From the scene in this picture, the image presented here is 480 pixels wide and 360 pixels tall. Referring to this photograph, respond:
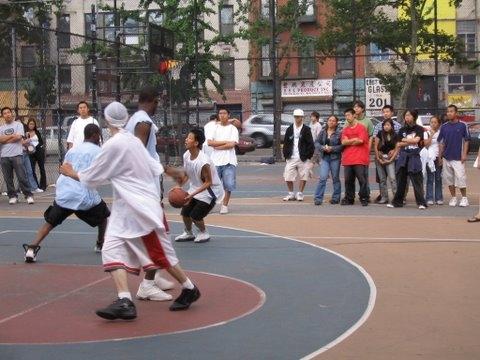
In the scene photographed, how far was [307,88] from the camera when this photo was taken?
48875 mm

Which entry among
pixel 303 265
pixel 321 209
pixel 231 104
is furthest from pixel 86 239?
pixel 231 104

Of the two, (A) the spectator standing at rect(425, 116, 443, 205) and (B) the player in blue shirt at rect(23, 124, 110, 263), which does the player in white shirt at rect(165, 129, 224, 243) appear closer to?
(B) the player in blue shirt at rect(23, 124, 110, 263)

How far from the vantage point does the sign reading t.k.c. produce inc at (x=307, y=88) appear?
4878 cm

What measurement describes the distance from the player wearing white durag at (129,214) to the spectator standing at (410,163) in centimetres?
927

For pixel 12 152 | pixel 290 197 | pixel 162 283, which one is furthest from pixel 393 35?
pixel 162 283

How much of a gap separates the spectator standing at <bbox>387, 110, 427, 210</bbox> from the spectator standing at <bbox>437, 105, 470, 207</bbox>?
54 centimetres

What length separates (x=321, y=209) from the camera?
17.1 metres

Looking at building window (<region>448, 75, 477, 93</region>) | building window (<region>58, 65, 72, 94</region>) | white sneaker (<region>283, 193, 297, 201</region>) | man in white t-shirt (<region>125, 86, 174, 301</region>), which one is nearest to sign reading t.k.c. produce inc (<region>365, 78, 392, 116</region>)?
building window (<region>58, 65, 72, 94</region>)

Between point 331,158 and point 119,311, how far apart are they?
10.6 meters

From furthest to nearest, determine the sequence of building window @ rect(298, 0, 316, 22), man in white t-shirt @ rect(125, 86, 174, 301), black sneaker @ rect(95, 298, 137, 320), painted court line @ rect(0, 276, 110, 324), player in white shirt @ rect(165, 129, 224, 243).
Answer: building window @ rect(298, 0, 316, 22) < player in white shirt @ rect(165, 129, 224, 243) < man in white t-shirt @ rect(125, 86, 174, 301) < painted court line @ rect(0, 276, 110, 324) < black sneaker @ rect(95, 298, 137, 320)

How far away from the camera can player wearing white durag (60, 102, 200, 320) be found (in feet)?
26.6

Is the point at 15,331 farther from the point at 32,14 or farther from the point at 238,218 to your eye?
the point at 32,14

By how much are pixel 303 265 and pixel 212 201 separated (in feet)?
6.62

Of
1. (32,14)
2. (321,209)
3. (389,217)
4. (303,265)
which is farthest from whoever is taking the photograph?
(32,14)
